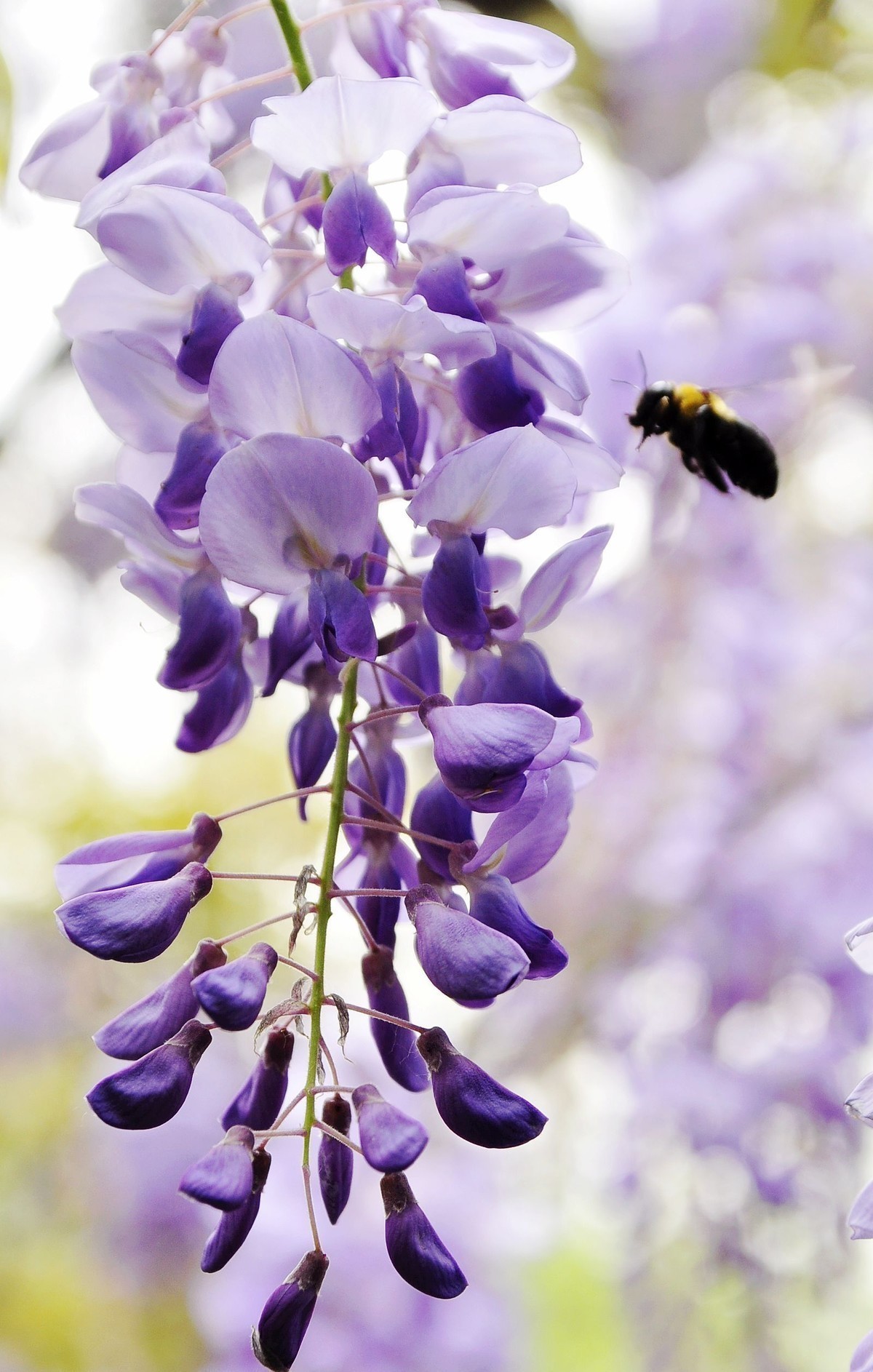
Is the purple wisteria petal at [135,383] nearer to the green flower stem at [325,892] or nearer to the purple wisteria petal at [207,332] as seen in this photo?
the purple wisteria petal at [207,332]

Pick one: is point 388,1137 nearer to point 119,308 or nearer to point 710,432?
point 119,308

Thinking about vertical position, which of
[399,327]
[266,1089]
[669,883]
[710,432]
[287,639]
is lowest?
[669,883]

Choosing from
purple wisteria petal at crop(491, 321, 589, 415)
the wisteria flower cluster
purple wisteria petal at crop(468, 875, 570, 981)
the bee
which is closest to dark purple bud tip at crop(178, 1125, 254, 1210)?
the wisteria flower cluster

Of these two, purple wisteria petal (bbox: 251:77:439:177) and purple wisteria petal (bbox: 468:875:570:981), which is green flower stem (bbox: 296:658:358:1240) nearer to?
purple wisteria petal (bbox: 468:875:570:981)

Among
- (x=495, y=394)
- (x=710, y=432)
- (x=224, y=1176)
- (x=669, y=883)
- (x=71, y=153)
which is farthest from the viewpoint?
(x=669, y=883)

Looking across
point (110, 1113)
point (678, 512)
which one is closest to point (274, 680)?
point (110, 1113)

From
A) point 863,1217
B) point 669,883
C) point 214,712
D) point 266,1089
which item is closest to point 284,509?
point 214,712

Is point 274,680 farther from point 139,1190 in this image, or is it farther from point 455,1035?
point 139,1190
